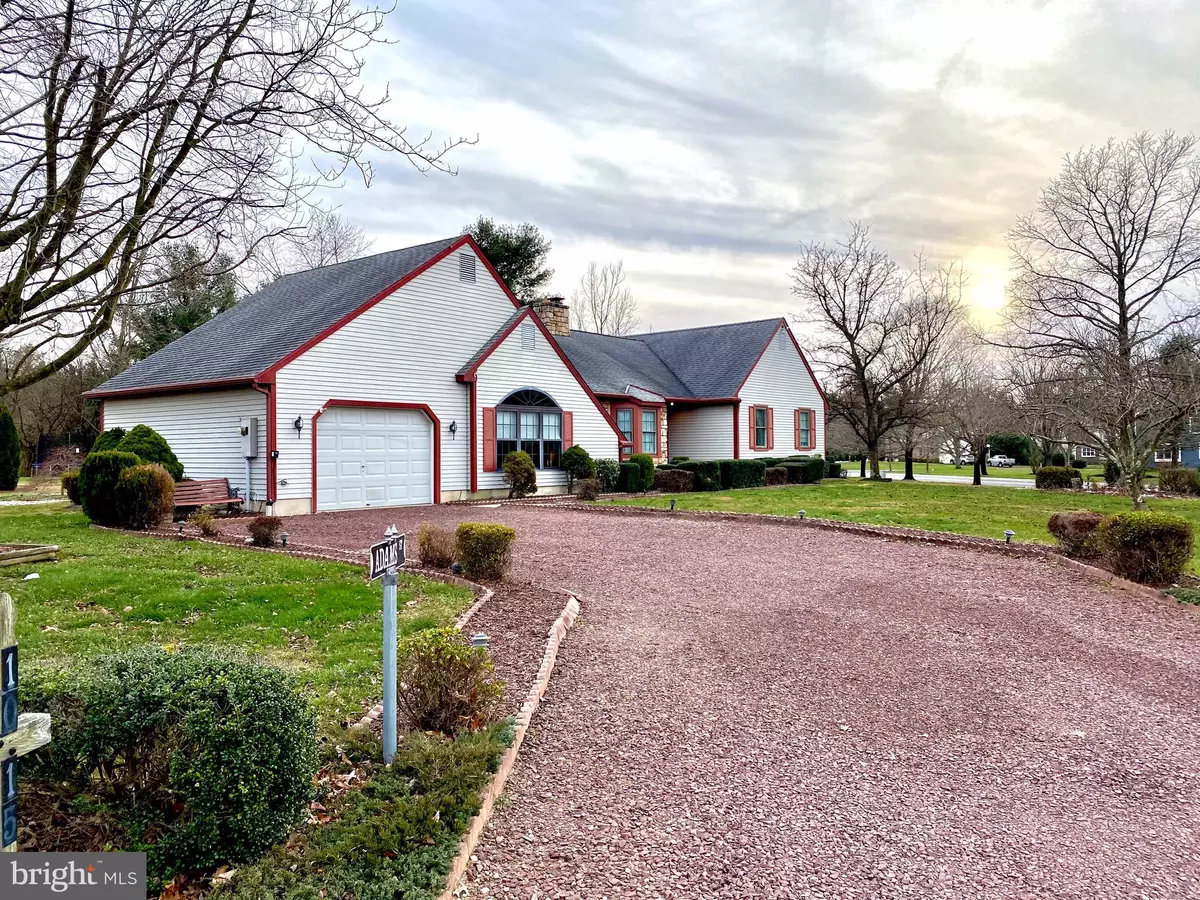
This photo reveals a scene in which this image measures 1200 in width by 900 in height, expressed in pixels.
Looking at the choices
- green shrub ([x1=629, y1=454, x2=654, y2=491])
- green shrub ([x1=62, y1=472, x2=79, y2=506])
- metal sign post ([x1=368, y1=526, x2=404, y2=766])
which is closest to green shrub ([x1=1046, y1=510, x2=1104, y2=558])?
metal sign post ([x1=368, y1=526, x2=404, y2=766])

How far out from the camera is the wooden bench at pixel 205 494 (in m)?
14.2

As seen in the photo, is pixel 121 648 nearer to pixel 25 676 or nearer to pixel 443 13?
pixel 25 676

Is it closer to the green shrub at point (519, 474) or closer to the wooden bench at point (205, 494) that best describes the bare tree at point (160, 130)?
the wooden bench at point (205, 494)

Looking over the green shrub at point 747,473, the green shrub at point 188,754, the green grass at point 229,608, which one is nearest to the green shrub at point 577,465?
→ the green shrub at point 747,473

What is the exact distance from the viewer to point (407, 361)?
56.3 ft

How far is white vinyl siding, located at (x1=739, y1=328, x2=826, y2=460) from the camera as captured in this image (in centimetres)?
2759

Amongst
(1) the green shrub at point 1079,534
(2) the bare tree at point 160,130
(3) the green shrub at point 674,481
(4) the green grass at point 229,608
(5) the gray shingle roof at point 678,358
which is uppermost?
(5) the gray shingle roof at point 678,358

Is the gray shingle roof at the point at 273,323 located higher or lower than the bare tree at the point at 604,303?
lower

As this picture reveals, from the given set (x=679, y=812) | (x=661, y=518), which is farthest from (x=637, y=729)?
(x=661, y=518)

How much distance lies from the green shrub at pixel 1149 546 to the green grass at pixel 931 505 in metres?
2.01

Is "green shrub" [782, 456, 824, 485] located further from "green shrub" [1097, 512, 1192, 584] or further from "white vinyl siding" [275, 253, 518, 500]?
"green shrub" [1097, 512, 1192, 584]

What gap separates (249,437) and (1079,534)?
15023 millimetres

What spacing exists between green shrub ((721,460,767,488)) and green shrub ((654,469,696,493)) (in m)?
1.30

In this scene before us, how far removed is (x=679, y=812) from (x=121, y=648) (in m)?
4.54
